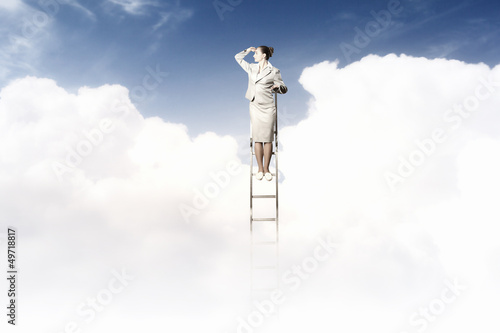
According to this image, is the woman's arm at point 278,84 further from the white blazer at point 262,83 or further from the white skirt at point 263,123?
the white skirt at point 263,123

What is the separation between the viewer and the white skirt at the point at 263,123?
7.00 metres

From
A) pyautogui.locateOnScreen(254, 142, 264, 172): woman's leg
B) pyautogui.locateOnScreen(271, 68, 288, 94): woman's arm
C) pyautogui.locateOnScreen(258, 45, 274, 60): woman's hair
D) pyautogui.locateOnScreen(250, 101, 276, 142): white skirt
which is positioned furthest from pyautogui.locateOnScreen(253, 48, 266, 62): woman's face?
pyautogui.locateOnScreen(254, 142, 264, 172): woman's leg

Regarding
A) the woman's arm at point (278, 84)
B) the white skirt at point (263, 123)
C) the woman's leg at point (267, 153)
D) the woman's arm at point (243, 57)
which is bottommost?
the woman's leg at point (267, 153)

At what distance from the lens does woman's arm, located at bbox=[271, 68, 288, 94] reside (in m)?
7.01

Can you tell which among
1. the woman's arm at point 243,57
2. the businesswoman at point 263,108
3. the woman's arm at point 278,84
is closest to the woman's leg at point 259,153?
the businesswoman at point 263,108

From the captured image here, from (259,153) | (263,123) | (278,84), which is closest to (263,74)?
(278,84)

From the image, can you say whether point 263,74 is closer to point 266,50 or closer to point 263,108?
point 266,50

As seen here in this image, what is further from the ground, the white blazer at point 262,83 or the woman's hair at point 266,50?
the woman's hair at point 266,50

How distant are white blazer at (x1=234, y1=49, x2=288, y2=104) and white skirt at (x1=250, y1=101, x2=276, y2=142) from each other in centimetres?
11

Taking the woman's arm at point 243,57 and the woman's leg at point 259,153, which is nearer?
the woman's leg at point 259,153

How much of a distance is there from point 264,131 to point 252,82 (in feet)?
2.73

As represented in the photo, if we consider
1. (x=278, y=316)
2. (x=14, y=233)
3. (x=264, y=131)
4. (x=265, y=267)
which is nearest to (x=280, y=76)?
(x=264, y=131)

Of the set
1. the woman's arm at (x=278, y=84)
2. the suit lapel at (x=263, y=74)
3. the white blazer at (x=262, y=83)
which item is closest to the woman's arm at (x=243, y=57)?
the white blazer at (x=262, y=83)

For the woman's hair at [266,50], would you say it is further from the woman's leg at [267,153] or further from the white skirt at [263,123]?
the woman's leg at [267,153]
